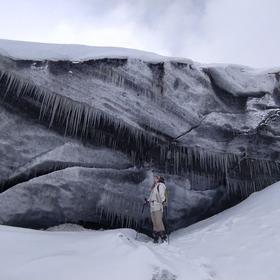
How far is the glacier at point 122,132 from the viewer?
452 inches

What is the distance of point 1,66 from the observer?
36.3ft

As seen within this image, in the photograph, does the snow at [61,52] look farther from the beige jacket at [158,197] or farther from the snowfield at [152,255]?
the snowfield at [152,255]

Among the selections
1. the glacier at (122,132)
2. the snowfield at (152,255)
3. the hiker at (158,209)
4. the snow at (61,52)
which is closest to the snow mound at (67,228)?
the glacier at (122,132)

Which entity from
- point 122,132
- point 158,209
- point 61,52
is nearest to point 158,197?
point 158,209

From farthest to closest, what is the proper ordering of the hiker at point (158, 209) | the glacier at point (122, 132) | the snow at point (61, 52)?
the glacier at point (122, 132), the snow at point (61, 52), the hiker at point (158, 209)

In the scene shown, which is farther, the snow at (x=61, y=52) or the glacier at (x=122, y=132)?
the glacier at (x=122, y=132)

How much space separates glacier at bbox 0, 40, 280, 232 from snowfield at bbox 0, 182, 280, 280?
192 centimetres

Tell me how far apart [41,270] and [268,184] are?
746cm

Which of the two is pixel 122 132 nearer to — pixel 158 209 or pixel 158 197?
pixel 158 197

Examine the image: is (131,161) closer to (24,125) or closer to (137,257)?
(24,125)

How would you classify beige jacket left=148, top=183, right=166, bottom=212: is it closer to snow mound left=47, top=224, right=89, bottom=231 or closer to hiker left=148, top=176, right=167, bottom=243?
hiker left=148, top=176, right=167, bottom=243

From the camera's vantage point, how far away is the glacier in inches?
452

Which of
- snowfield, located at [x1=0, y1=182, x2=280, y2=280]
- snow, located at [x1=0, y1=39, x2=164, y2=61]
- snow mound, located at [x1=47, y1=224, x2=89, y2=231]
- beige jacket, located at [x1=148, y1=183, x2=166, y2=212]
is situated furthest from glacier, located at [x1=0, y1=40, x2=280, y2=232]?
snowfield, located at [x1=0, y1=182, x2=280, y2=280]

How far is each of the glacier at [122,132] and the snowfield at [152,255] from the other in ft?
6.28
